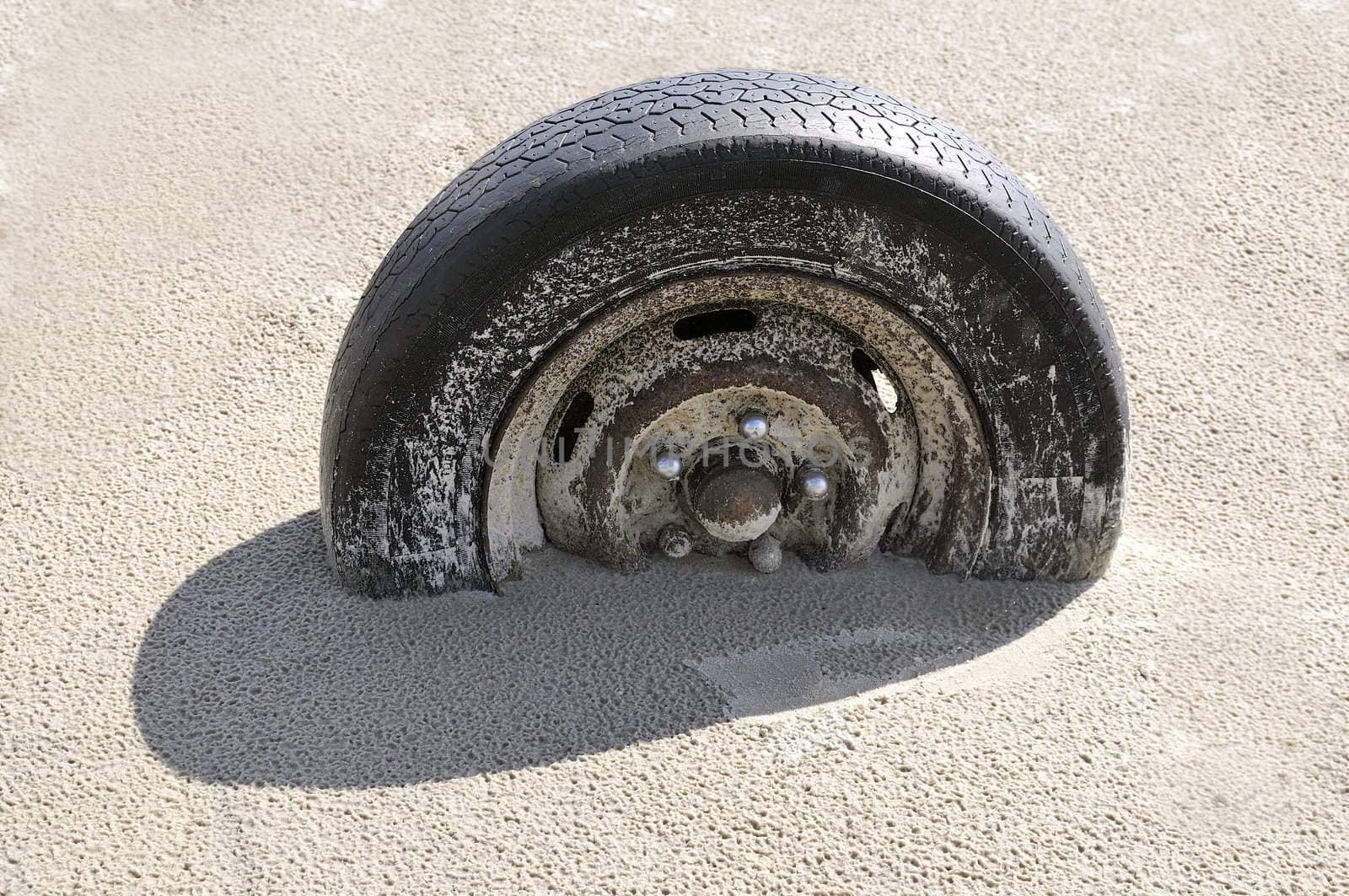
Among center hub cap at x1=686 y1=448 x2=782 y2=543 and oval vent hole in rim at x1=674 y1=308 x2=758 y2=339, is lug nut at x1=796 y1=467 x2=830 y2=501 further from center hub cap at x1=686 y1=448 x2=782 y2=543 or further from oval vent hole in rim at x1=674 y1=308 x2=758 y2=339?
oval vent hole in rim at x1=674 y1=308 x2=758 y2=339

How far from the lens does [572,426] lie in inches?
97.5

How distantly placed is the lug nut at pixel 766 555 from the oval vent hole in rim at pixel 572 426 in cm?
39

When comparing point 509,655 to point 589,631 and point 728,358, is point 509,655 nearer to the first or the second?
point 589,631

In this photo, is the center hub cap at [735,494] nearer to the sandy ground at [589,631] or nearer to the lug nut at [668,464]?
the lug nut at [668,464]

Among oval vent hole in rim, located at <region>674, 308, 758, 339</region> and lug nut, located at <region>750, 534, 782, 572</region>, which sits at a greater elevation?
oval vent hole in rim, located at <region>674, 308, 758, 339</region>

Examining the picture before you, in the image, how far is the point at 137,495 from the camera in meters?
2.77

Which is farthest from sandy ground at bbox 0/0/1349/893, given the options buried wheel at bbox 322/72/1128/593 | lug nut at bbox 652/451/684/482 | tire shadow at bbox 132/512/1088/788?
lug nut at bbox 652/451/684/482

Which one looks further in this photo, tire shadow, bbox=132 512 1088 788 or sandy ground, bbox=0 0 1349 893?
tire shadow, bbox=132 512 1088 788

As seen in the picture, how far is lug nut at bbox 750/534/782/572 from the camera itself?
258cm

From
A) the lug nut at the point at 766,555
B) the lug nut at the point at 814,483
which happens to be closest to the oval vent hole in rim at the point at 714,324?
the lug nut at the point at 814,483

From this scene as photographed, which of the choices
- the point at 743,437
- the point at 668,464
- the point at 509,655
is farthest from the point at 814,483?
the point at 509,655

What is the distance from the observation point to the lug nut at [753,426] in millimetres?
2445

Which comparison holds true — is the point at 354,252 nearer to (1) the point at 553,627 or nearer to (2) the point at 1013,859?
(1) the point at 553,627

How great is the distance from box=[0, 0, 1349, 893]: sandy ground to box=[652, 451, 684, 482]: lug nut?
223 millimetres
